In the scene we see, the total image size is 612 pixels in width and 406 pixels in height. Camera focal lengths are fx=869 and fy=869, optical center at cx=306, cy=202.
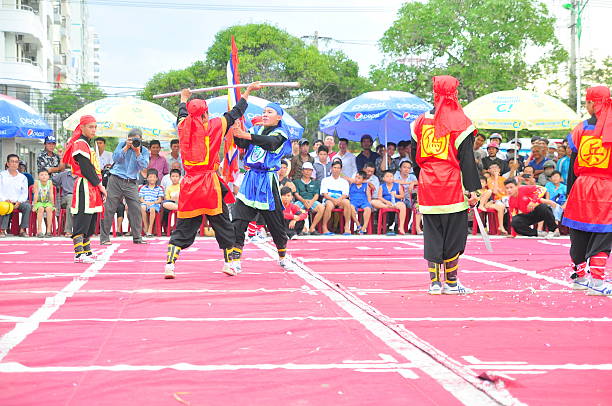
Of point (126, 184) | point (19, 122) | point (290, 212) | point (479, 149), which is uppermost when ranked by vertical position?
point (19, 122)

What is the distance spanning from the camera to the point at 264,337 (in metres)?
5.69

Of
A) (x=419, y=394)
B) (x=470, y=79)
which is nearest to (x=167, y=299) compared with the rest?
(x=419, y=394)

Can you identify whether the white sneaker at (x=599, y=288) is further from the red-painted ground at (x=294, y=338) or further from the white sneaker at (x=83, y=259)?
the white sneaker at (x=83, y=259)

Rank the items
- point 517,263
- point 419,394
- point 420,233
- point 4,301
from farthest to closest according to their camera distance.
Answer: point 420,233, point 517,263, point 4,301, point 419,394

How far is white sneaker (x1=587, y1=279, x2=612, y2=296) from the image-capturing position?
8086mm

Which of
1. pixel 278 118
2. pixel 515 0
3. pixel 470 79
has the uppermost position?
pixel 515 0

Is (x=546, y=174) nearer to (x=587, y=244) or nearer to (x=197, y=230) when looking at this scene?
(x=587, y=244)

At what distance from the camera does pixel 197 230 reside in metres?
9.47

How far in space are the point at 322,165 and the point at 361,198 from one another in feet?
3.57

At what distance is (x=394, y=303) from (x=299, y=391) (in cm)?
314

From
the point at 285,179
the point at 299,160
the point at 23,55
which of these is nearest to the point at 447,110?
the point at 285,179

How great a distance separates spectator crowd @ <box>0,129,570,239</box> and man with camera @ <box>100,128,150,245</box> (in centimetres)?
158

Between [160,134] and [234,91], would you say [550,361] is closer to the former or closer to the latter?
[234,91]

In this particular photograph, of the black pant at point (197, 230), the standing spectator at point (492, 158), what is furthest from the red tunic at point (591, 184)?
the standing spectator at point (492, 158)
